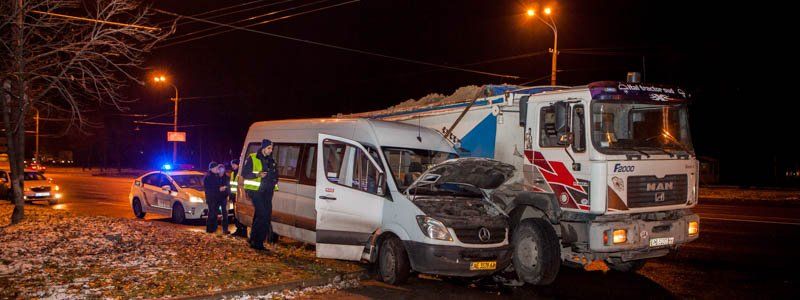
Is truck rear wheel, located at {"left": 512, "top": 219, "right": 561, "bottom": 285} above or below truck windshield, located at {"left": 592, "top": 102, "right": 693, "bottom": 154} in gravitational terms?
below

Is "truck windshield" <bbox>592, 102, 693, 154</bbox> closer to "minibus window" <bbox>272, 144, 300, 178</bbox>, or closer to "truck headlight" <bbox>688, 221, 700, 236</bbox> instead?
"truck headlight" <bbox>688, 221, 700, 236</bbox>

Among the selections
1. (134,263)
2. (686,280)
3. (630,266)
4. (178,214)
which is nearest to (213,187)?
(178,214)

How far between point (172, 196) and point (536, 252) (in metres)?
10.5

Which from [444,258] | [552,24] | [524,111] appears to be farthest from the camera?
[552,24]

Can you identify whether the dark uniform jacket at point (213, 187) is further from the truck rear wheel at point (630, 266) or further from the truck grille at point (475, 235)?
the truck rear wheel at point (630, 266)

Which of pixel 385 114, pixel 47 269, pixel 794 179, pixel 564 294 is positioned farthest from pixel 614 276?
pixel 794 179

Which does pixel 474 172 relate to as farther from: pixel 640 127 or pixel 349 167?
pixel 640 127

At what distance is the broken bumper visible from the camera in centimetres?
811

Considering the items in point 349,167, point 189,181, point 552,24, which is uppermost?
point 552,24

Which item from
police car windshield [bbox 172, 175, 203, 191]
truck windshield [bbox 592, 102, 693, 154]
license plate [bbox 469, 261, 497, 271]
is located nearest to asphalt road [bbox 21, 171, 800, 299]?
license plate [bbox 469, 261, 497, 271]

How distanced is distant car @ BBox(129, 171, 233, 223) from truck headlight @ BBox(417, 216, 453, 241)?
8430 mm

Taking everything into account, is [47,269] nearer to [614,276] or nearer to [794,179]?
[614,276]

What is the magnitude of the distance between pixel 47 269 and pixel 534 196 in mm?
6548

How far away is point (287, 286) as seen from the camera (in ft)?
26.9
